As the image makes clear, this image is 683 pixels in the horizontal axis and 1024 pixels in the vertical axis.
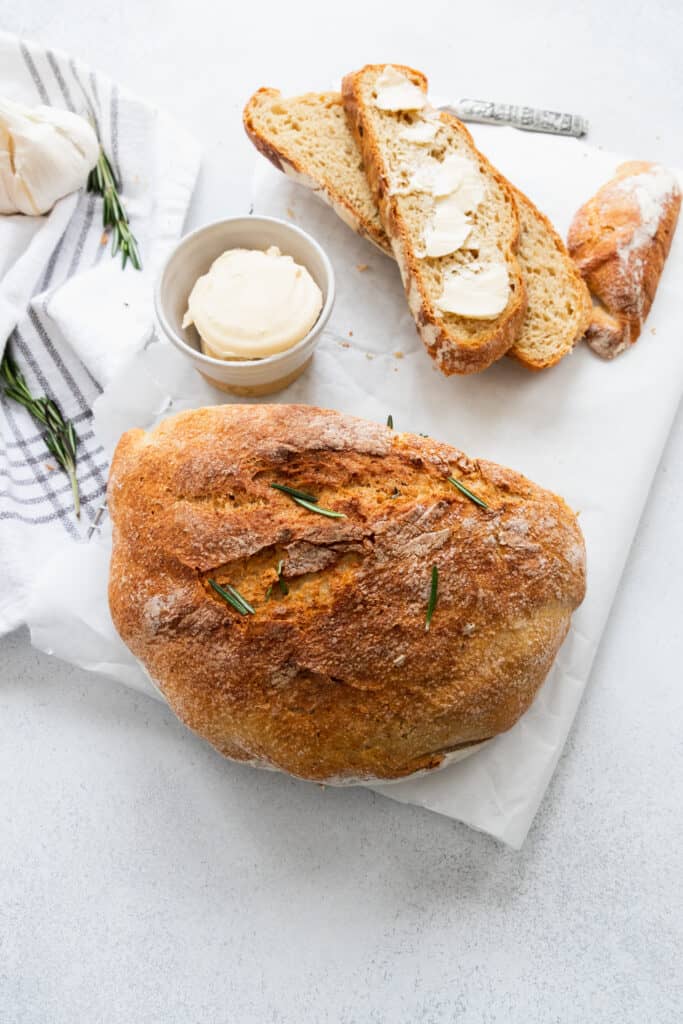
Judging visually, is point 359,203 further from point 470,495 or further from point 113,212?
point 470,495

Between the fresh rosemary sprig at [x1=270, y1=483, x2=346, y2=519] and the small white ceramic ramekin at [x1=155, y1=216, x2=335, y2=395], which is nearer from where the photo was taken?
the fresh rosemary sprig at [x1=270, y1=483, x2=346, y2=519]

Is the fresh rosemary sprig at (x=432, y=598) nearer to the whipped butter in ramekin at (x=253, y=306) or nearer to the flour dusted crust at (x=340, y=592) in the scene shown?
the flour dusted crust at (x=340, y=592)

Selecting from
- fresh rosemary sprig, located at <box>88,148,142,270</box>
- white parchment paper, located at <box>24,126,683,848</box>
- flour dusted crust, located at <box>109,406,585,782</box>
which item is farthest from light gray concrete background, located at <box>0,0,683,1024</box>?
fresh rosemary sprig, located at <box>88,148,142,270</box>

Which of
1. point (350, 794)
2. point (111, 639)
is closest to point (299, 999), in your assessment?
point (350, 794)

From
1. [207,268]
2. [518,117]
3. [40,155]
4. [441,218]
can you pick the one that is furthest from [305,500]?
[518,117]

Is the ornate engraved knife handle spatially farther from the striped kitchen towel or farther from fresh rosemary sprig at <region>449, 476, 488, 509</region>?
fresh rosemary sprig at <region>449, 476, 488, 509</region>

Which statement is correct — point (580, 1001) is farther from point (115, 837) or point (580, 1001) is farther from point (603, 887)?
point (115, 837)

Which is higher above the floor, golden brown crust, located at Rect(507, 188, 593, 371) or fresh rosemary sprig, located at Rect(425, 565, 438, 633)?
golden brown crust, located at Rect(507, 188, 593, 371)

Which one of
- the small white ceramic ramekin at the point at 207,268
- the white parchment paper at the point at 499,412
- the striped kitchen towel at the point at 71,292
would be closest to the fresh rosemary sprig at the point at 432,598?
the white parchment paper at the point at 499,412
